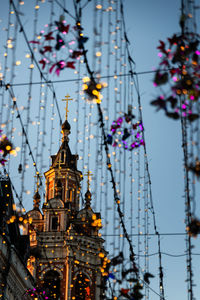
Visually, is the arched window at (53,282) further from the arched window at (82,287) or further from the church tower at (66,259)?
the arched window at (82,287)

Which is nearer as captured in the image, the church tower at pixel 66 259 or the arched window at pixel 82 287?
the church tower at pixel 66 259

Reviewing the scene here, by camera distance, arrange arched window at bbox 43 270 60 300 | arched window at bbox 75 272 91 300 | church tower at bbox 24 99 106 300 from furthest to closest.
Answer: arched window at bbox 75 272 91 300 → arched window at bbox 43 270 60 300 → church tower at bbox 24 99 106 300

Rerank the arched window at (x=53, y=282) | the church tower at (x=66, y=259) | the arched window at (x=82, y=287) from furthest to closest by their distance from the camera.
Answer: the arched window at (x=82, y=287), the arched window at (x=53, y=282), the church tower at (x=66, y=259)

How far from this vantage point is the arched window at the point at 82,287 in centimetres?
4550

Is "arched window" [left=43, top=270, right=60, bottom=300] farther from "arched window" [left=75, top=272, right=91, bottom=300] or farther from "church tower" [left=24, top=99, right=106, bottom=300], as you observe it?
"arched window" [left=75, top=272, right=91, bottom=300]

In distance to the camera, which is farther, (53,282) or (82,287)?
(82,287)

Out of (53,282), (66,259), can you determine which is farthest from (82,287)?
(66,259)

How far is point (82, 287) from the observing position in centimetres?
4606

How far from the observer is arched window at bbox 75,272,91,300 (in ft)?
149

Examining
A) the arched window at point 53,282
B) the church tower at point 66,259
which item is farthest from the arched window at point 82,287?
the arched window at point 53,282

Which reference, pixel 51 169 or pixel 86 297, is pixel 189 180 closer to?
pixel 86 297

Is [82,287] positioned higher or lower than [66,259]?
lower

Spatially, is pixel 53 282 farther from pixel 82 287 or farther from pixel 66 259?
pixel 82 287

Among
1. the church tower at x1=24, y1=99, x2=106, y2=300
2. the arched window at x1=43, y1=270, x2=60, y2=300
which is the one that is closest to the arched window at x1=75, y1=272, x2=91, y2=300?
the church tower at x1=24, y1=99, x2=106, y2=300
